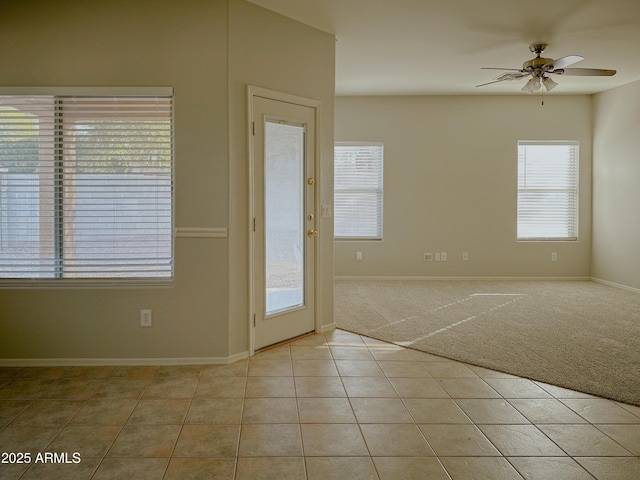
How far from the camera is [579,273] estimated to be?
297 inches

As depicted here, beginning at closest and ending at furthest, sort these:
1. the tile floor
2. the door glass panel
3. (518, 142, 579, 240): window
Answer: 1. the tile floor
2. the door glass panel
3. (518, 142, 579, 240): window

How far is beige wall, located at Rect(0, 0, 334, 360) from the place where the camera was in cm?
349

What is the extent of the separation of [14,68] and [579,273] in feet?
24.9

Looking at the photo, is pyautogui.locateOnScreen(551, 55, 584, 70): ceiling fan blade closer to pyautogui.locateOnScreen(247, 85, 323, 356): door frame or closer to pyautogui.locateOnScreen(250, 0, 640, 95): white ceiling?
pyautogui.locateOnScreen(250, 0, 640, 95): white ceiling

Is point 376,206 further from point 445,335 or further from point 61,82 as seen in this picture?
point 61,82

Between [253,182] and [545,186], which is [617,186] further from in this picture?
[253,182]

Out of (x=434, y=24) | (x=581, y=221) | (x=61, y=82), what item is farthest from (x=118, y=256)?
(x=581, y=221)

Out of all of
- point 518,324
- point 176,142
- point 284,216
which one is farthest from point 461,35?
point 176,142

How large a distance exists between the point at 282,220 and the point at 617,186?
5.35 meters

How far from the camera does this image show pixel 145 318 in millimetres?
3582

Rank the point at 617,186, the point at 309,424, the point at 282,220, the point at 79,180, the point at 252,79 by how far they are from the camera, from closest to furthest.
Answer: the point at 309,424, the point at 79,180, the point at 252,79, the point at 282,220, the point at 617,186

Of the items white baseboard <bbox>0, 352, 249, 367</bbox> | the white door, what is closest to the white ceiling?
the white door

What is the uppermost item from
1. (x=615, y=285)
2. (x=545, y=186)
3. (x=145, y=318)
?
Result: (x=545, y=186)

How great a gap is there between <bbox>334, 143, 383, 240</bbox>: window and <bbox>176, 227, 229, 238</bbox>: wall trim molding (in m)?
3.96
